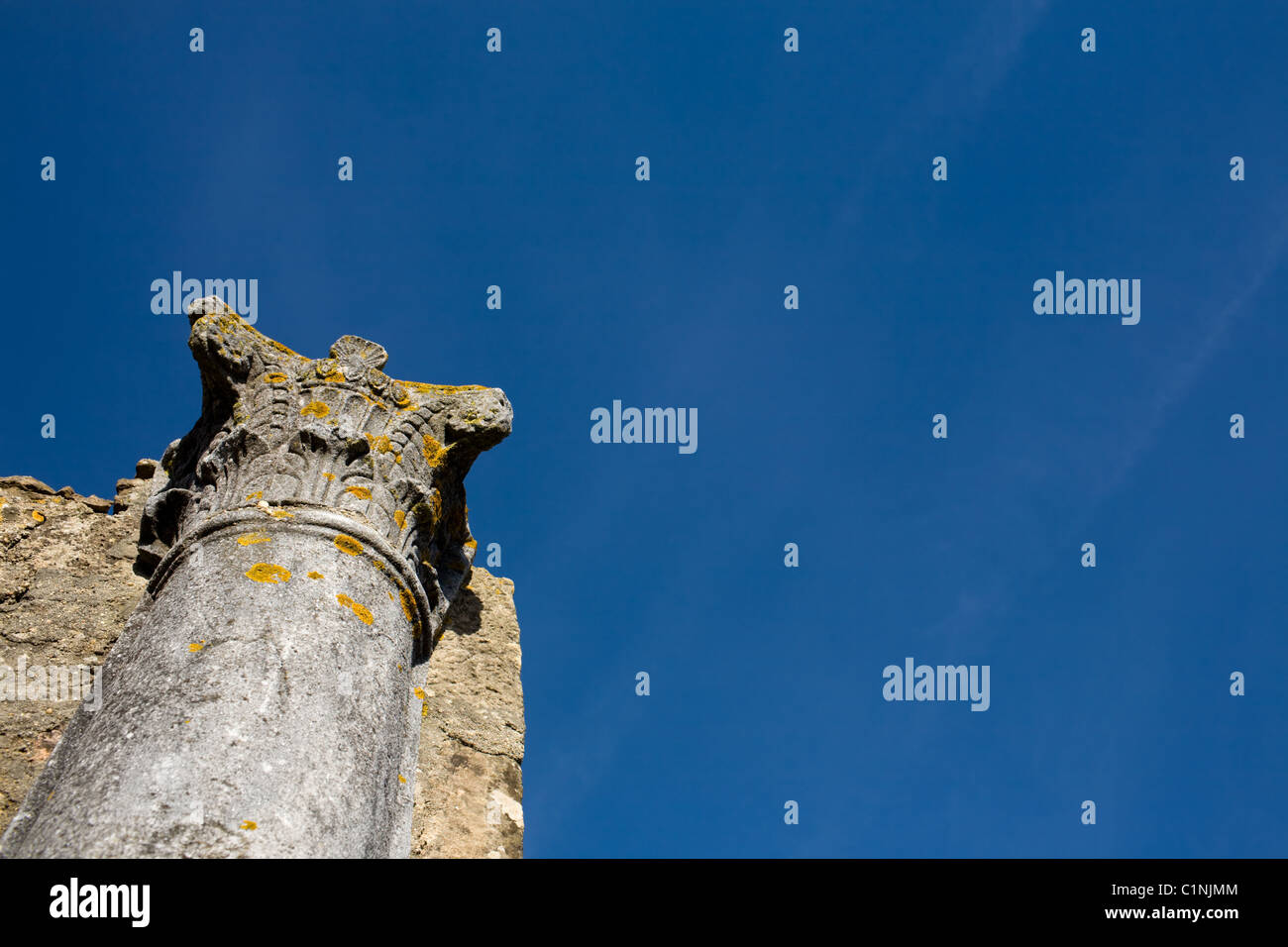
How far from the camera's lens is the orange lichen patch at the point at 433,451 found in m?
4.19

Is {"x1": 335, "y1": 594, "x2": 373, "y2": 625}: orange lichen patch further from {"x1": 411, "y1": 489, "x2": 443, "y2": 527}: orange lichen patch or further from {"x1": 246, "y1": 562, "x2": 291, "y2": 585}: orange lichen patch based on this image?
{"x1": 411, "y1": 489, "x2": 443, "y2": 527}: orange lichen patch

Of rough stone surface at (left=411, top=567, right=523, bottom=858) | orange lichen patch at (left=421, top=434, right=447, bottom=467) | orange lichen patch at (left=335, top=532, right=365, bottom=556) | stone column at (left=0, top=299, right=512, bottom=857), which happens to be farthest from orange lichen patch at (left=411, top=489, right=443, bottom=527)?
rough stone surface at (left=411, top=567, right=523, bottom=858)

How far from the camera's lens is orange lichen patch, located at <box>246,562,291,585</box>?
3.32m

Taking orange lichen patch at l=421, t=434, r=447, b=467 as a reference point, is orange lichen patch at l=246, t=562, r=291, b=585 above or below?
below

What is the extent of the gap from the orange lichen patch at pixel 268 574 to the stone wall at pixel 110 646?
91 centimetres

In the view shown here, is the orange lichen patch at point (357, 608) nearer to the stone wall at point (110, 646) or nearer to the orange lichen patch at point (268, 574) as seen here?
the orange lichen patch at point (268, 574)

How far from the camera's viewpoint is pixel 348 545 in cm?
358

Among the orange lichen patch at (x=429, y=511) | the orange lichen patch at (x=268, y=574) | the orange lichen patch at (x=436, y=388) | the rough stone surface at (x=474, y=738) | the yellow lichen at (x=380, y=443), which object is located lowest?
the rough stone surface at (x=474, y=738)

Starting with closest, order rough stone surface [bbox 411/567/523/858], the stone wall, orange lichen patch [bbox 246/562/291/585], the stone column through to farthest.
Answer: the stone column → orange lichen patch [bbox 246/562/291/585] → the stone wall → rough stone surface [bbox 411/567/523/858]

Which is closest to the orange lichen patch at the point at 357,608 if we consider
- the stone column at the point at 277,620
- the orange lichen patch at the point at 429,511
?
the stone column at the point at 277,620

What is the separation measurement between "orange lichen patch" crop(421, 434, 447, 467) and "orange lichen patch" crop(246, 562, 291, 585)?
3.07ft
